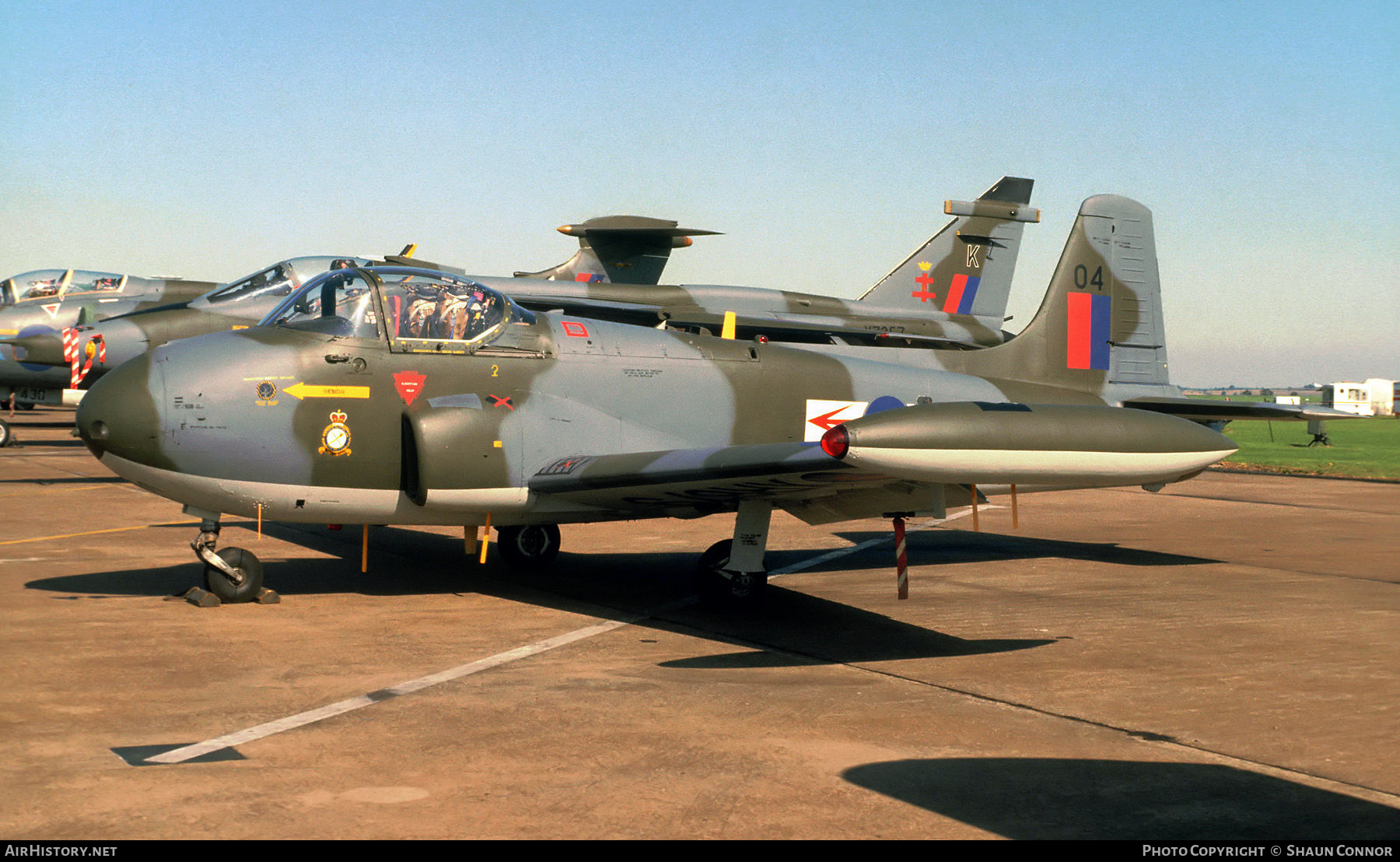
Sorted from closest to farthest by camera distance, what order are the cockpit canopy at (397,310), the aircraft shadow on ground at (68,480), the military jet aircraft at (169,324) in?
the cockpit canopy at (397,310), the military jet aircraft at (169,324), the aircraft shadow on ground at (68,480)

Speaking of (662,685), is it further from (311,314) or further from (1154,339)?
(1154,339)

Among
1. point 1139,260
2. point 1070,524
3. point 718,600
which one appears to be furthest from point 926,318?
point 718,600

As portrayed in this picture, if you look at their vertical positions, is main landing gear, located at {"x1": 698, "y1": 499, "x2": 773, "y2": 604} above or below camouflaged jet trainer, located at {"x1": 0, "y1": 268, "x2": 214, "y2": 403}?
below

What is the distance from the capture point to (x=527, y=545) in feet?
39.6

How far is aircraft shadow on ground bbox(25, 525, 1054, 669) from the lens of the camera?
28.2ft

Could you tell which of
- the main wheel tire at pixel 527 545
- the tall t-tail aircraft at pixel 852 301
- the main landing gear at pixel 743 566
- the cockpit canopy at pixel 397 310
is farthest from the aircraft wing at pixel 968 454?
the tall t-tail aircraft at pixel 852 301

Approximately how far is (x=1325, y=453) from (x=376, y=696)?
3908cm

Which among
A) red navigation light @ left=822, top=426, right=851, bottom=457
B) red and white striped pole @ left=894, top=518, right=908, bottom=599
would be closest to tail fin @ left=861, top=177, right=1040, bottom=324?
red and white striped pole @ left=894, top=518, right=908, bottom=599

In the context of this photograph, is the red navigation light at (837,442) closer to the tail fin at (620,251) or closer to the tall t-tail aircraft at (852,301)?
the tall t-tail aircraft at (852,301)

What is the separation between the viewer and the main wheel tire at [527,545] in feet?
39.5

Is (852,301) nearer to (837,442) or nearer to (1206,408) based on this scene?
(1206,408)

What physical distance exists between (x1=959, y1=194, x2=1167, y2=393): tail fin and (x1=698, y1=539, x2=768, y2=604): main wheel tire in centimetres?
511

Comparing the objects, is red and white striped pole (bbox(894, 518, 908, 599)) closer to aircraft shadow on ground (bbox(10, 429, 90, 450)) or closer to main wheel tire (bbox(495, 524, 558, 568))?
main wheel tire (bbox(495, 524, 558, 568))

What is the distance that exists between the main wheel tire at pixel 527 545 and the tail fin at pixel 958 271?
48.4 ft
